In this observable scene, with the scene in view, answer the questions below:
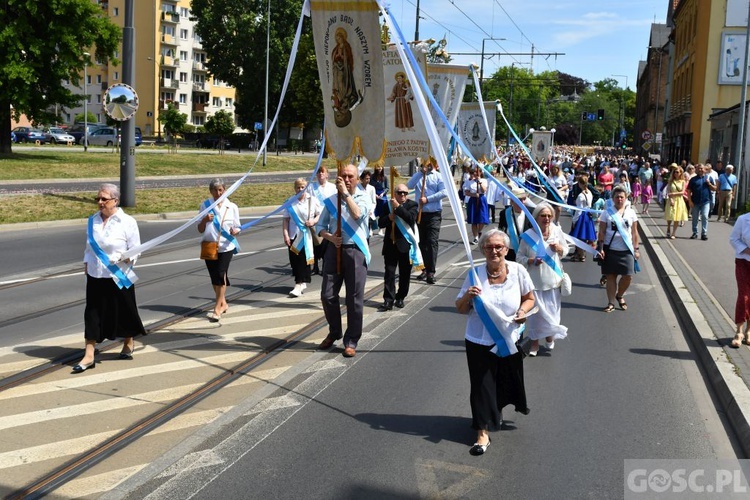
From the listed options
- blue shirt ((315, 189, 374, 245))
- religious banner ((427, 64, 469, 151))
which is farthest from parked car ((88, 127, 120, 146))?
blue shirt ((315, 189, 374, 245))

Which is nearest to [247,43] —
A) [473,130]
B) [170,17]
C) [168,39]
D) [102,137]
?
[102,137]

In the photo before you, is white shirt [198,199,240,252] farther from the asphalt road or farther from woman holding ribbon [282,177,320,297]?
woman holding ribbon [282,177,320,297]

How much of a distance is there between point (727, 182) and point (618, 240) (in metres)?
15.0

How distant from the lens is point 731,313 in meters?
10.7

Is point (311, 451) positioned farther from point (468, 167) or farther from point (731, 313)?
point (468, 167)

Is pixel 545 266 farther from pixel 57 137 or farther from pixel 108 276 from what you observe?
pixel 57 137

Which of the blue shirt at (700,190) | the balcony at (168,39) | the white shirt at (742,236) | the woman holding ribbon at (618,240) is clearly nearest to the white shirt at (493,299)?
the white shirt at (742,236)

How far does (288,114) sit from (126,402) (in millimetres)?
65335

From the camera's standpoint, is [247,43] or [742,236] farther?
[247,43]

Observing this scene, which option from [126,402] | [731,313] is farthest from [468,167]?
[126,402]

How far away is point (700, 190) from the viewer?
19.7 meters

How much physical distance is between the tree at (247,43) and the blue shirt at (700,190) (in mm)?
49136

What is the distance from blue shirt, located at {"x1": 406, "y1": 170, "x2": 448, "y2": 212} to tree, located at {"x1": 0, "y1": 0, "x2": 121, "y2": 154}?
78.5 feet

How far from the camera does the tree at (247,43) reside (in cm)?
6675
